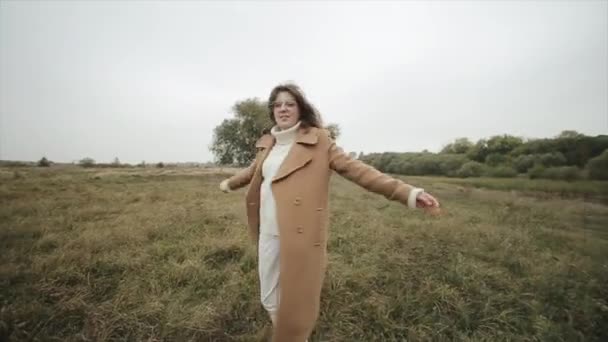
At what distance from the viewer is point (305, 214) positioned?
182 centimetres

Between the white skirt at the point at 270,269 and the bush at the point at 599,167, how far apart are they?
971cm

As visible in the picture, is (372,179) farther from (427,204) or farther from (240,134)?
(240,134)

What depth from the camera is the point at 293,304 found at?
1845mm

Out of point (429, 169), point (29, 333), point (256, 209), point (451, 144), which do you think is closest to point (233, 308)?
point (256, 209)

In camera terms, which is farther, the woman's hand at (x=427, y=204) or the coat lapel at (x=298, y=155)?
the coat lapel at (x=298, y=155)

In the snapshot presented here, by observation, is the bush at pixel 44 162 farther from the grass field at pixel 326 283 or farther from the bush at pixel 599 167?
the bush at pixel 599 167

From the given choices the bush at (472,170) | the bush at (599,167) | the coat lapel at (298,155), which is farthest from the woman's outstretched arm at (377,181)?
the bush at (472,170)

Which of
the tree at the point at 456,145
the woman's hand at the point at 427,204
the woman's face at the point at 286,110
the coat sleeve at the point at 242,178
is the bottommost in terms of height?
the woman's hand at the point at 427,204

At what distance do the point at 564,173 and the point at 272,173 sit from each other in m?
11.6

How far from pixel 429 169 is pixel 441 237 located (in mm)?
29523

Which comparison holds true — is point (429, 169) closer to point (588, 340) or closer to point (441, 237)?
point (441, 237)

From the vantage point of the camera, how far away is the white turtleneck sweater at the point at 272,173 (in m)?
1.97

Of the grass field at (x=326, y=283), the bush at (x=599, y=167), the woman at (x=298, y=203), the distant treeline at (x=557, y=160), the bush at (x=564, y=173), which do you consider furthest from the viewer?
the bush at (x=564, y=173)

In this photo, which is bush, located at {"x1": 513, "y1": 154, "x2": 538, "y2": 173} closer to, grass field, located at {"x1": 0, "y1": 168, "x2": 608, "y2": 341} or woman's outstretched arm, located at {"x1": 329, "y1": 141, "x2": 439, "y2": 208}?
grass field, located at {"x1": 0, "y1": 168, "x2": 608, "y2": 341}
